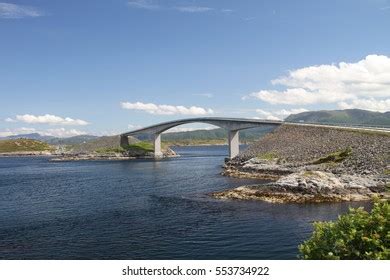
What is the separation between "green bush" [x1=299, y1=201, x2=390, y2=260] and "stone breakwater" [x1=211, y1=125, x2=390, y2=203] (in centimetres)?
2450

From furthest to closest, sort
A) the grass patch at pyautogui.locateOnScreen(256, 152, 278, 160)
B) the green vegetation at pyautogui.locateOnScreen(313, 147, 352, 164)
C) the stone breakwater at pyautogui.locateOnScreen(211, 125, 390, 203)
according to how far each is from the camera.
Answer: the grass patch at pyautogui.locateOnScreen(256, 152, 278, 160), the green vegetation at pyautogui.locateOnScreen(313, 147, 352, 164), the stone breakwater at pyautogui.locateOnScreen(211, 125, 390, 203)

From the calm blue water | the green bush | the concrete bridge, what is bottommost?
the calm blue water

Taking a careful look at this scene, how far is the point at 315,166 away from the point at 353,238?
191ft

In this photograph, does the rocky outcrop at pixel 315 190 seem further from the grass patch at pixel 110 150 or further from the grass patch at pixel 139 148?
the grass patch at pixel 139 148

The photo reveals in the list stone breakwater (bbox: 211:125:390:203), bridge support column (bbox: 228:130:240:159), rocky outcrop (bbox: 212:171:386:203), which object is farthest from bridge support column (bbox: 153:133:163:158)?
rocky outcrop (bbox: 212:171:386:203)

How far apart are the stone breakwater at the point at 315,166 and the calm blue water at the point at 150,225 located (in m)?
4.49

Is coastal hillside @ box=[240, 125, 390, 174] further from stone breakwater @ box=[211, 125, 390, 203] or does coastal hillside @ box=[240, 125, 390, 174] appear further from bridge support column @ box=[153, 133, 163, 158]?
bridge support column @ box=[153, 133, 163, 158]

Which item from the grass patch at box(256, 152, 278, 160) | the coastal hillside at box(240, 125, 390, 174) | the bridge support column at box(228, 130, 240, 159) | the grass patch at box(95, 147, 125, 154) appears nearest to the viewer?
the coastal hillside at box(240, 125, 390, 174)

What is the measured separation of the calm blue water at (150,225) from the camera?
35.8 metres

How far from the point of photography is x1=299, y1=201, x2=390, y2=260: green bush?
19016 mm

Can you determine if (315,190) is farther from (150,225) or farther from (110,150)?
(110,150)

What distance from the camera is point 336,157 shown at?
257 ft
